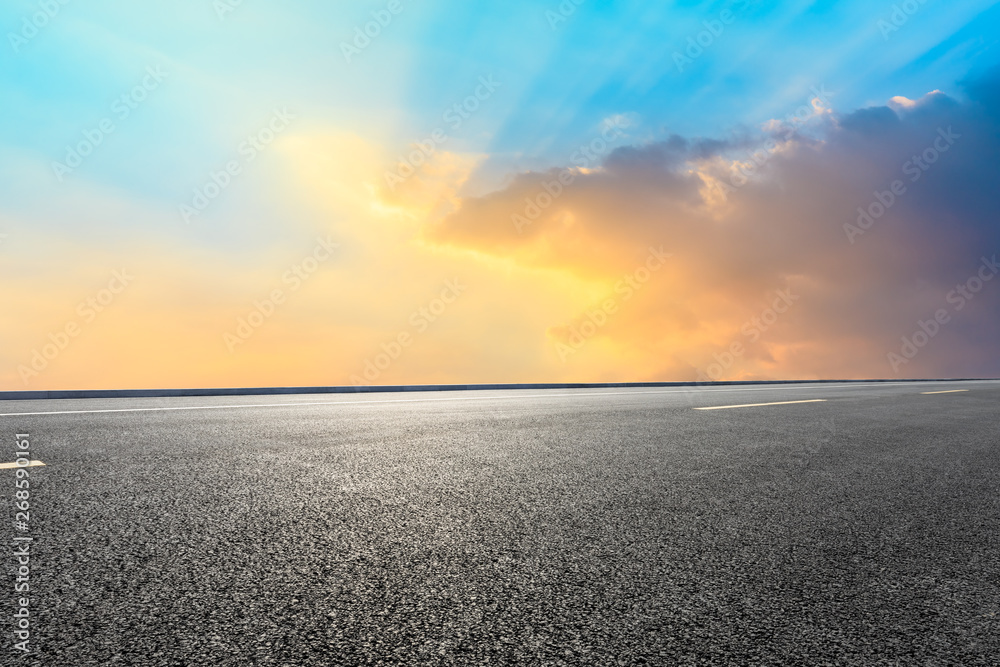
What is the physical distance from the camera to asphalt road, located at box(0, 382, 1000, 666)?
200 cm

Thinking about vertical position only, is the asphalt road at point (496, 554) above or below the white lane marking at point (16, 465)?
below

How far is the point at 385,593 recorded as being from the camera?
7.59 ft

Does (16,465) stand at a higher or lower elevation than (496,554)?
higher

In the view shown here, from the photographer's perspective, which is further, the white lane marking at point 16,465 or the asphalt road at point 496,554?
the white lane marking at point 16,465

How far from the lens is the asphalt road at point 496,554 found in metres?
2.00

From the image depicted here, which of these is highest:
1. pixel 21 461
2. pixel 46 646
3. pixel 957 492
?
pixel 21 461

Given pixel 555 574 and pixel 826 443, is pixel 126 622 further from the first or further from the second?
pixel 826 443

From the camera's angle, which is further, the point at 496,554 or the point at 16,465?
the point at 16,465

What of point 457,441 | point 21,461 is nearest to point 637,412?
point 457,441

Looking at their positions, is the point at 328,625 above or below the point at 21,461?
below

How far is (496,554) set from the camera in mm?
2799

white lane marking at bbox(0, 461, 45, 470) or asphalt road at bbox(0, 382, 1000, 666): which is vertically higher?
white lane marking at bbox(0, 461, 45, 470)

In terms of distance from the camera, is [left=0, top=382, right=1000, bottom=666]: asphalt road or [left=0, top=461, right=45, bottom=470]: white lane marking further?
[left=0, top=461, right=45, bottom=470]: white lane marking

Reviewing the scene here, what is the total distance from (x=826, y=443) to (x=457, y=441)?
12.7 feet
